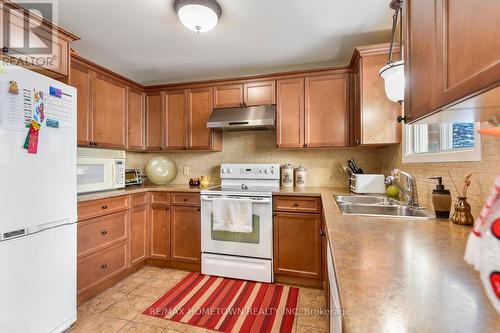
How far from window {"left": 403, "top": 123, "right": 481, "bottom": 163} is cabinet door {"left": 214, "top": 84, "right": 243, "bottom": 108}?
5.60 feet

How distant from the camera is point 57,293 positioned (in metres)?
1.57

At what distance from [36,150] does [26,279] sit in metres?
0.77

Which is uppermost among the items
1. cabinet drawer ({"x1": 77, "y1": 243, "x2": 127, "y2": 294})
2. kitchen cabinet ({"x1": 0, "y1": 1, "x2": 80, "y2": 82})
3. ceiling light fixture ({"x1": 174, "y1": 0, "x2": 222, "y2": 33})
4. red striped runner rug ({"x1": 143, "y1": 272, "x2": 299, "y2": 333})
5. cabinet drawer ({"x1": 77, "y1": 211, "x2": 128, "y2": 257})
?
ceiling light fixture ({"x1": 174, "y1": 0, "x2": 222, "y2": 33})

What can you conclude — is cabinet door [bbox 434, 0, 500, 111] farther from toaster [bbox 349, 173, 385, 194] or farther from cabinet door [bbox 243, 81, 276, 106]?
cabinet door [bbox 243, 81, 276, 106]

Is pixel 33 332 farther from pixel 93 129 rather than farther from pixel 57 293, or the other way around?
pixel 93 129

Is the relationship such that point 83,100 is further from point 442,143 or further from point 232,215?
point 442,143

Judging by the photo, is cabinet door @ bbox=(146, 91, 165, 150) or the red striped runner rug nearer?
the red striped runner rug

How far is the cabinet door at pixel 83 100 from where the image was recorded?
7.16 ft

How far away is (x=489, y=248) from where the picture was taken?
0.42m

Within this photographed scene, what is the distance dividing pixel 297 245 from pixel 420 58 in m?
1.87

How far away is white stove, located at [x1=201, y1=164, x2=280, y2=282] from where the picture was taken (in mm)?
2328

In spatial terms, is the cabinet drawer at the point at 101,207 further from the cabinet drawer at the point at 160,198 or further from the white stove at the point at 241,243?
the white stove at the point at 241,243

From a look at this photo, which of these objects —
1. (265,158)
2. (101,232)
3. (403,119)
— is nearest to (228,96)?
(265,158)

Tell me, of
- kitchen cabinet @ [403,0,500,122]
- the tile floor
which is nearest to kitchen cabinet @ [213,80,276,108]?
kitchen cabinet @ [403,0,500,122]
